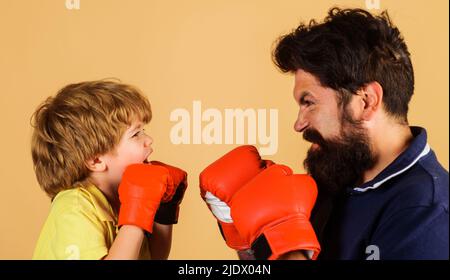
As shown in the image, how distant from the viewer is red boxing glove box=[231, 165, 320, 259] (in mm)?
1241

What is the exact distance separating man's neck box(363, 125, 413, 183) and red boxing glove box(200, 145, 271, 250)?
0.94 ft

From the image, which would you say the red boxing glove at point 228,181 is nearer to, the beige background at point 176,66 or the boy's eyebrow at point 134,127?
the boy's eyebrow at point 134,127

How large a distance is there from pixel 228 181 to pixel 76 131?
0.39 meters

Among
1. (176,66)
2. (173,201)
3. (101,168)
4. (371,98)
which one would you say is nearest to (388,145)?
(371,98)

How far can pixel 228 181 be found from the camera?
1.51 m

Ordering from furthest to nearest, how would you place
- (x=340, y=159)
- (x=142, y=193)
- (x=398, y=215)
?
(x=340, y=159) → (x=142, y=193) → (x=398, y=215)

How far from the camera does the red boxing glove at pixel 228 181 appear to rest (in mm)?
1509

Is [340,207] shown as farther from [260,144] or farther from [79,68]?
[79,68]

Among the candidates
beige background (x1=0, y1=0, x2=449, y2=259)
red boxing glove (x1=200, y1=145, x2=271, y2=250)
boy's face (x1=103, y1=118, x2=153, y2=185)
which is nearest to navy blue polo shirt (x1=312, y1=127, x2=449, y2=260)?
red boxing glove (x1=200, y1=145, x2=271, y2=250)

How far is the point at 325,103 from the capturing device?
1520 mm

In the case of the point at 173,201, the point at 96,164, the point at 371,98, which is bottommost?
the point at 173,201

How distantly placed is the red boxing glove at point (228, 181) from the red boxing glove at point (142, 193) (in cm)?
11

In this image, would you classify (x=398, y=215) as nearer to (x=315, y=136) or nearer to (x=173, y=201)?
(x=315, y=136)

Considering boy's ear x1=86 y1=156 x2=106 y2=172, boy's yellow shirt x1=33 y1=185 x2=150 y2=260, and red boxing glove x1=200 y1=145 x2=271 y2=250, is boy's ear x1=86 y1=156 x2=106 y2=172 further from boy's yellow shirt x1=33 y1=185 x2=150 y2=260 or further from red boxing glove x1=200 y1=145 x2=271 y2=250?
red boxing glove x1=200 y1=145 x2=271 y2=250
